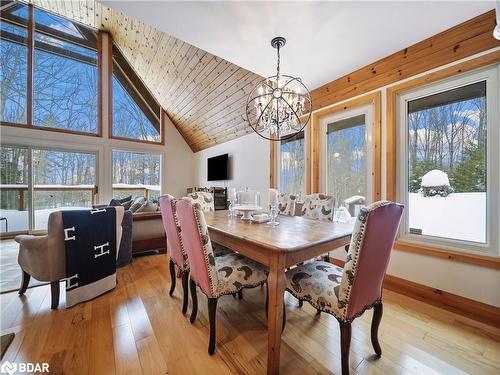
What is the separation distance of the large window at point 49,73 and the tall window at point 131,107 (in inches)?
17.5

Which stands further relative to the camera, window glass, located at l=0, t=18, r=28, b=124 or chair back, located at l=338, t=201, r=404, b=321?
window glass, located at l=0, t=18, r=28, b=124

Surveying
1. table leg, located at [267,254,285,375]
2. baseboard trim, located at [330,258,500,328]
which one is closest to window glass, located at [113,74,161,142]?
table leg, located at [267,254,285,375]

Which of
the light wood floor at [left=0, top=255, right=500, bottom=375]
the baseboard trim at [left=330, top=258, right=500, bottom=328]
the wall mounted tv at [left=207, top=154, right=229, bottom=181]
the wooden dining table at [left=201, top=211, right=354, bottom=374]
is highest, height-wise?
the wall mounted tv at [left=207, top=154, right=229, bottom=181]

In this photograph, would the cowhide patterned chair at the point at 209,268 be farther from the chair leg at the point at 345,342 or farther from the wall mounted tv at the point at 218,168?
the wall mounted tv at the point at 218,168

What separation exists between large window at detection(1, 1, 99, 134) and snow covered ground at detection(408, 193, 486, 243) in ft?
21.2

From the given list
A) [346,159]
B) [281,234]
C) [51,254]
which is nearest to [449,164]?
[346,159]

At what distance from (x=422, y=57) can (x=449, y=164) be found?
3.60 feet

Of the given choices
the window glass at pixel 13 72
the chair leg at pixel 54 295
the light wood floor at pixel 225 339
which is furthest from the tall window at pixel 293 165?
the window glass at pixel 13 72

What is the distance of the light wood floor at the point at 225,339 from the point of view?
129cm

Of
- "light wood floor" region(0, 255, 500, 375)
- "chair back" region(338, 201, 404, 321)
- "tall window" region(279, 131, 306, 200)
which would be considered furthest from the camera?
"tall window" region(279, 131, 306, 200)

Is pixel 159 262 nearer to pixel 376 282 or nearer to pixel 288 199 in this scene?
pixel 288 199

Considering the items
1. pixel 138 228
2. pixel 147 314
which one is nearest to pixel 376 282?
pixel 147 314

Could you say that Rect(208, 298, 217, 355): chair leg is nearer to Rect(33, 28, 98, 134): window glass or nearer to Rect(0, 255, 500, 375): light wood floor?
Rect(0, 255, 500, 375): light wood floor

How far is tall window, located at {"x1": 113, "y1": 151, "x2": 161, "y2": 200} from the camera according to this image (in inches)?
219
